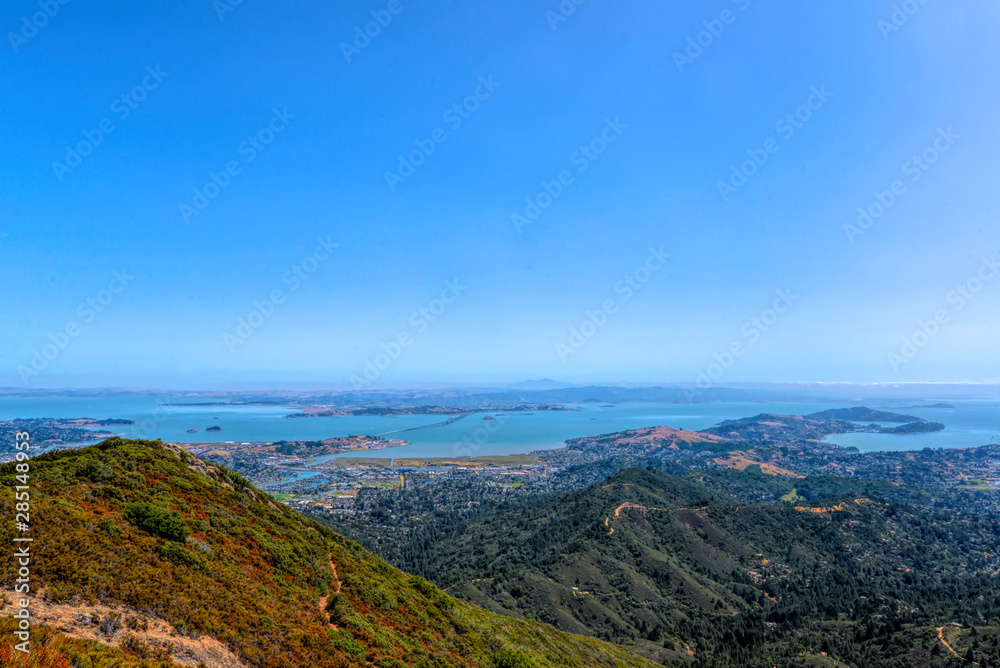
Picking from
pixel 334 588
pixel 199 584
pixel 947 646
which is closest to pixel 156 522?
pixel 199 584

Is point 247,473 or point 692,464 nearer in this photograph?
point 247,473

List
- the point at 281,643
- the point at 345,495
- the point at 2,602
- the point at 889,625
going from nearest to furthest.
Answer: the point at 2,602 → the point at 281,643 → the point at 889,625 → the point at 345,495

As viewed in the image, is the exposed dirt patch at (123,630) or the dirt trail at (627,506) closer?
the exposed dirt patch at (123,630)

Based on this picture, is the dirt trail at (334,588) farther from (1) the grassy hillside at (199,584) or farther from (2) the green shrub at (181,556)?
(2) the green shrub at (181,556)

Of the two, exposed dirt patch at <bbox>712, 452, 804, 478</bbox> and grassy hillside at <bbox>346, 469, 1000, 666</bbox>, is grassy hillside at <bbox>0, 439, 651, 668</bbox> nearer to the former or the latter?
grassy hillside at <bbox>346, 469, 1000, 666</bbox>

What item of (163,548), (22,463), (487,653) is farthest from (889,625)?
(22,463)

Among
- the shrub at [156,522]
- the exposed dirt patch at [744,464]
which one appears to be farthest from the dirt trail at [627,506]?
the exposed dirt patch at [744,464]

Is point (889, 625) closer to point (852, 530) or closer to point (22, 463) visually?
point (852, 530)
